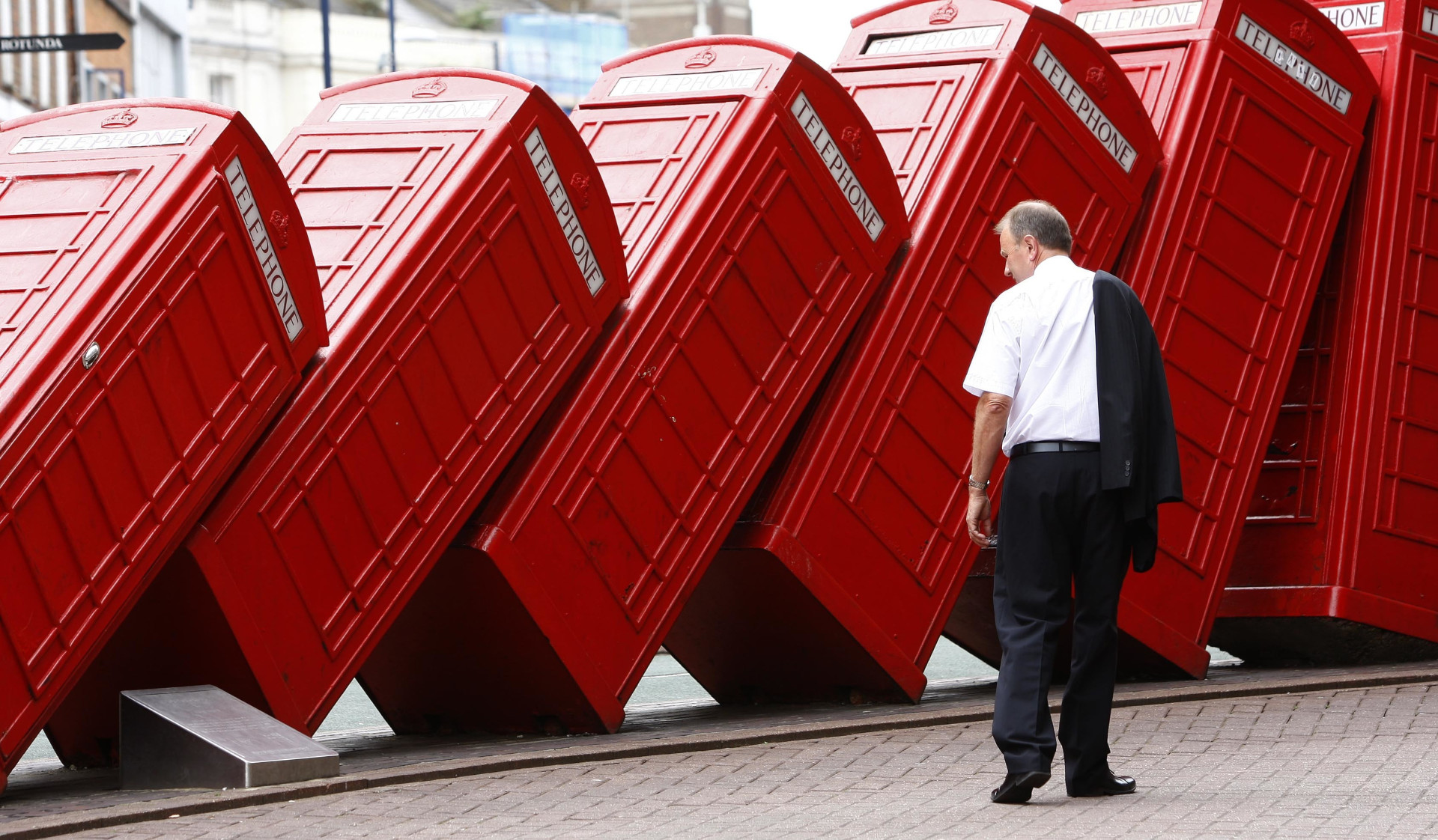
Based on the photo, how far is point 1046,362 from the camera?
5680 mm

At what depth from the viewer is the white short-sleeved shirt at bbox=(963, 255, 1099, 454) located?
222 inches

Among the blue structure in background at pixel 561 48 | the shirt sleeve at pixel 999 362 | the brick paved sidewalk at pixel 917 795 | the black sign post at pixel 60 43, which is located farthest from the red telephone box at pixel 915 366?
the blue structure in background at pixel 561 48

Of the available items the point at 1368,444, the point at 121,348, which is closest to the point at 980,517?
the point at 121,348

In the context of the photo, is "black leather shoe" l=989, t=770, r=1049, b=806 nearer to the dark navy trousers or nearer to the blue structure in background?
the dark navy trousers

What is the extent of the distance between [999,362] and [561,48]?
48995mm

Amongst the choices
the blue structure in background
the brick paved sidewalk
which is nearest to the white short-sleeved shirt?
the brick paved sidewalk

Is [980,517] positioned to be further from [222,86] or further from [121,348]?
[222,86]

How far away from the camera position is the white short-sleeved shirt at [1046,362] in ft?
18.5

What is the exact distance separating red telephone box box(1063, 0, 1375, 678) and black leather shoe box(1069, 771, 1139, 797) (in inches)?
99.6

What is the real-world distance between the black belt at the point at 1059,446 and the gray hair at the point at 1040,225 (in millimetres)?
576

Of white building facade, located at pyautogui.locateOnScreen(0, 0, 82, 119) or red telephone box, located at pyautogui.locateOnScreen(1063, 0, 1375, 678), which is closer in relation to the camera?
red telephone box, located at pyautogui.locateOnScreen(1063, 0, 1375, 678)

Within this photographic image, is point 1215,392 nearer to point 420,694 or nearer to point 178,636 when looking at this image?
point 420,694

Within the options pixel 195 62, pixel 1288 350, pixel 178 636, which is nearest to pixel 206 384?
pixel 178 636

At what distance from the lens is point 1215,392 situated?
27.9 feet
